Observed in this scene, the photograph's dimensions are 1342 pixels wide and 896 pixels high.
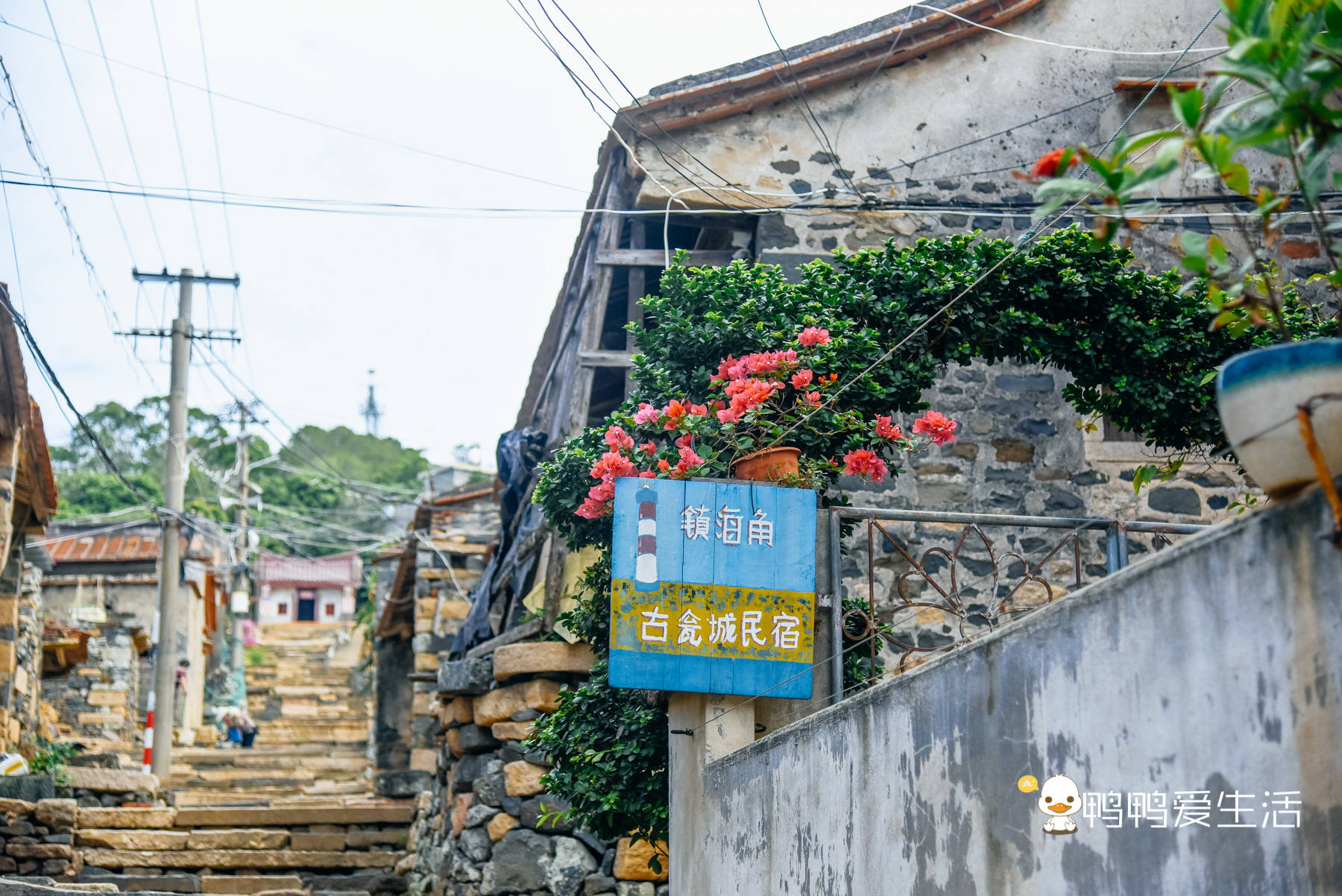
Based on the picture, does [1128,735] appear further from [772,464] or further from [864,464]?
[864,464]

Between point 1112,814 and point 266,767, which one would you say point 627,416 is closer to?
point 1112,814

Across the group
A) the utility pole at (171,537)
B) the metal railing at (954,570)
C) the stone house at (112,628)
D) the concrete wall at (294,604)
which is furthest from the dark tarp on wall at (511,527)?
the concrete wall at (294,604)

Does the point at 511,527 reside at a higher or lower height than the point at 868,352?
lower

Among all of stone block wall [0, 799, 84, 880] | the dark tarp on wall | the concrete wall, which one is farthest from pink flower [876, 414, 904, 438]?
the concrete wall

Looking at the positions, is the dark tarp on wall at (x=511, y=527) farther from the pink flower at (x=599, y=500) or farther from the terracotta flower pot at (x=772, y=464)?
the terracotta flower pot at (x=772, y=464)

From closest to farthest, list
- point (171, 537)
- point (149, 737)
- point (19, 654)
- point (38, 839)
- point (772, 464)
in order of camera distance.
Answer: point (772, 464), point (38, 839), point (19, 654), point (171, 537), point (149, 737)

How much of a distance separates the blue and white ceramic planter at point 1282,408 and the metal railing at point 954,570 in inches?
56.0

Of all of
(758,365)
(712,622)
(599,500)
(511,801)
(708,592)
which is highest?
(758,365)

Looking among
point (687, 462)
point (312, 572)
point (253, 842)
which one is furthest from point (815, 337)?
point (312, 572)

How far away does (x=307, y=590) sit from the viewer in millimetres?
49812

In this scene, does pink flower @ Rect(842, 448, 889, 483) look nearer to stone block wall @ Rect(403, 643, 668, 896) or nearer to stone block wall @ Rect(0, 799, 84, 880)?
stone block wall @ Rect(403, 643, 668, 896)

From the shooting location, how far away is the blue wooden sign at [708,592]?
5000 millimetres

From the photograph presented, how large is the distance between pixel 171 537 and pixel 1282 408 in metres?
14.1

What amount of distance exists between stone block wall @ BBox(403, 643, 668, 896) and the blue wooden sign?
6.77ft
